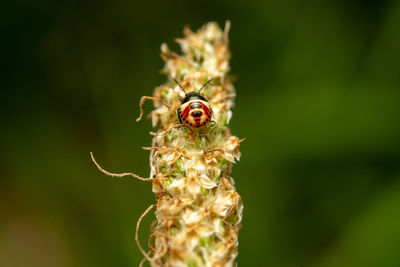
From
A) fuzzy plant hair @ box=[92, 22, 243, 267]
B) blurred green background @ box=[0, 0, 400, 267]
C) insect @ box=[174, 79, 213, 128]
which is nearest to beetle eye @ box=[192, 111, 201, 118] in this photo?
insect @ box=[174, 79, 213, 128]

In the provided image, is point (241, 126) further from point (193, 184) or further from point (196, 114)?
point (193, 184)

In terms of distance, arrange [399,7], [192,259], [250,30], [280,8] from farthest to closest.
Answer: [250,30] < [280,8] < [399,7] < [192,259]

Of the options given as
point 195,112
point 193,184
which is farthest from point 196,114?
point 193,184

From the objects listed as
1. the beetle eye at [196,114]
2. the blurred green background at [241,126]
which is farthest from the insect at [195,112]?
the blurred green background at [241,126]

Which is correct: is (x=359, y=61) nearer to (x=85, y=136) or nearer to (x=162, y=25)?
(x=162, y=25)

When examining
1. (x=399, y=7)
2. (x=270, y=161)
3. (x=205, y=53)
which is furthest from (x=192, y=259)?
(x=399, y=7)

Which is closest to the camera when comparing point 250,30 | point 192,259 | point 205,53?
point 192,259
